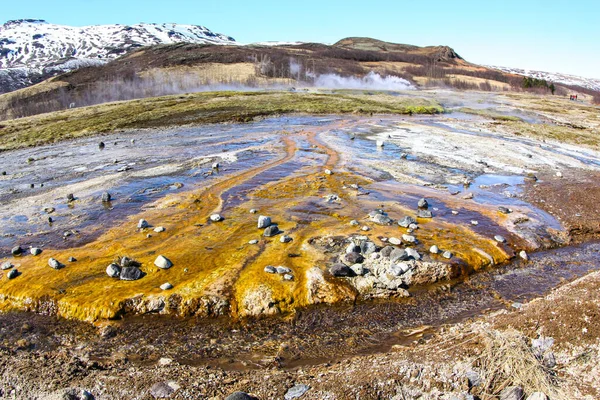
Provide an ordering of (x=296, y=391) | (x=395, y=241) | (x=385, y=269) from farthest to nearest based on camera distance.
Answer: (x=395, y=241)
(x=385, y=269)
(x=296, y=391)

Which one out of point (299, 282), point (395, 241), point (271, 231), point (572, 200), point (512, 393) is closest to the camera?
point (512, 393)

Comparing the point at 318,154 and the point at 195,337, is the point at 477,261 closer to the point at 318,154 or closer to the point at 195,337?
the point at 195,337

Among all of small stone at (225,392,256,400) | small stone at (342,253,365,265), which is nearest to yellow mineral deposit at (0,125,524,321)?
small stone at (342,253,365,265)

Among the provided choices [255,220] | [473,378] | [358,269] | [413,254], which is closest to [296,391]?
[473,378]

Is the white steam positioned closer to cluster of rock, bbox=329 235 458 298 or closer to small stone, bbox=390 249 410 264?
cluster of rock, bbox=329 235 458 298

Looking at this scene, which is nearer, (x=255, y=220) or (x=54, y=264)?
(x=54, y=264)

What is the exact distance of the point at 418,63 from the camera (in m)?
172

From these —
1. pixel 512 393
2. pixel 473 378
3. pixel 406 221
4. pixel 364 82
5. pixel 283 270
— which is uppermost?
pixel 364 82

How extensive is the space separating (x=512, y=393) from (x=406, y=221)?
7.89 metres

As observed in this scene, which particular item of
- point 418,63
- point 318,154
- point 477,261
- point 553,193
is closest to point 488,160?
point 553,193

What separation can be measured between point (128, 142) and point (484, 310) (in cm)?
3075

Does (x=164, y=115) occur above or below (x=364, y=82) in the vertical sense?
below

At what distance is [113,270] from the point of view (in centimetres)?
1012

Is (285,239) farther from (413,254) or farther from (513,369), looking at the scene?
(513,369)
